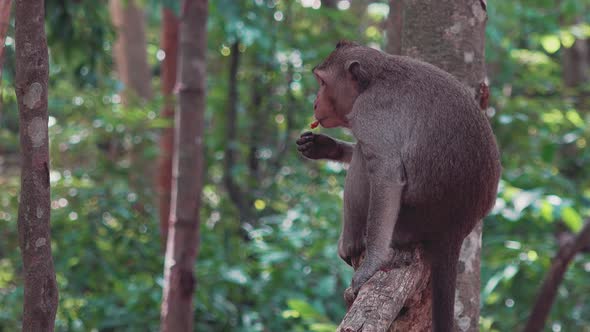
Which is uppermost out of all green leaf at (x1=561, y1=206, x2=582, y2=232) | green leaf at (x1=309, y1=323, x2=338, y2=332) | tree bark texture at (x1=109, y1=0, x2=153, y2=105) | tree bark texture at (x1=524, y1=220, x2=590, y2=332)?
tree bark texture at (x1=109, y1=0, x2=153, y2=105)

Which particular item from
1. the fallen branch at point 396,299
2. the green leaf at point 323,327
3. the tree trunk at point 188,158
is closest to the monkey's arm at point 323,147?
the fallen branch at point 396,299

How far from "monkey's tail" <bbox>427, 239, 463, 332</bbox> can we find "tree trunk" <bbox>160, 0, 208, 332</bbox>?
240 cm

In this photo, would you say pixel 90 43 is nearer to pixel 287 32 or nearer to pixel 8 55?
pixel 8 55

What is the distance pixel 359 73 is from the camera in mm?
2926

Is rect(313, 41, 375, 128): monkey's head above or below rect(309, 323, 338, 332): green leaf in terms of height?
above

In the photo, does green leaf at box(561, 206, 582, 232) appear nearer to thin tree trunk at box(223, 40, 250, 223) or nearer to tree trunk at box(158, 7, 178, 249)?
thin tree trunk at box(223, 40, 250, 223)

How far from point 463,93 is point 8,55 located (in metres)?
4.09

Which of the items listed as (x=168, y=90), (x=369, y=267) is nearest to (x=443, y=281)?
(x=369, y=267)

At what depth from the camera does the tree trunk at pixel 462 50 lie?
3.03 metres

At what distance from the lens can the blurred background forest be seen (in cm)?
525

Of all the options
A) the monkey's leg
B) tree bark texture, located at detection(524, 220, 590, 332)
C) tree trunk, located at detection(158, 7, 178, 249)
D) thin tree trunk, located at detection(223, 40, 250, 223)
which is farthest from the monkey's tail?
tree trunk, located at detection(158, 7, 178, 249)

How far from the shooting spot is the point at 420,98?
2730 mm

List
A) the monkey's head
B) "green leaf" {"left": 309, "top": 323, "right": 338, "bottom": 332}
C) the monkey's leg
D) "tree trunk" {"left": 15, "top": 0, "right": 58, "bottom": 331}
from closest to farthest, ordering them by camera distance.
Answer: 1. "tree trunk" {"left": 15, "top": 0, "right": 58, "bottom": 331}
2. the monkey's leg
3. the monkey's head
4. "green leaf" {"left": 309, "top": 323, "right": 338, "bottom": 332}

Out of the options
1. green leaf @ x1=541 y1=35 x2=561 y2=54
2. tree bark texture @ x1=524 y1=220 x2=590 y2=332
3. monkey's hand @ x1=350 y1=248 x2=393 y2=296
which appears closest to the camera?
monkey's hand @ x1=350 y1=248 x2=393 y2=296
